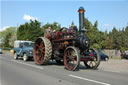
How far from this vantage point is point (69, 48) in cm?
974

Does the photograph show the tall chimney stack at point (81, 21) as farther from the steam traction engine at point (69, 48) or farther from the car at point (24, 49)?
the car at point (24, 49)

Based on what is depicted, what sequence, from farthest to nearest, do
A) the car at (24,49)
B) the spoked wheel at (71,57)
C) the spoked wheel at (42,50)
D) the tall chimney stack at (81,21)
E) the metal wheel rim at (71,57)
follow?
the car at (24,49)
the spoked wheel at (42,50)
the tall chimney stack at (81,21)
the metal wheel rim at (71,57)
the spoked wheel at (71,57)

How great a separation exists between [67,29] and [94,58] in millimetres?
2852

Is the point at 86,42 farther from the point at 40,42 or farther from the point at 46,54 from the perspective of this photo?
the point at 40,42

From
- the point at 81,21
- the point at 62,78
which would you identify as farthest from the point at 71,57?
the point at 81,21

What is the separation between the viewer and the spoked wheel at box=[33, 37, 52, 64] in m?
11.0

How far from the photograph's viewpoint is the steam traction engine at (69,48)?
383 inches

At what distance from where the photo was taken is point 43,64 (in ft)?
40.3

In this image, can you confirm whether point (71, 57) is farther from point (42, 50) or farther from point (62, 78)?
point (42, 50)

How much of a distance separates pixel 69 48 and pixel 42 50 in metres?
3.05

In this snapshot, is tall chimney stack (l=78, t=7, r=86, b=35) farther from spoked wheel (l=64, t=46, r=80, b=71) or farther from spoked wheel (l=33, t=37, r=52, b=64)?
spoked wheel (l=33, t=37, r=52, b=64)

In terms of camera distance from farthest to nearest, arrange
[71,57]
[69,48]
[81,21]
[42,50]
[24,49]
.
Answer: [24,49] < [42,50] < [81,21] < [69,48] < [71,57]

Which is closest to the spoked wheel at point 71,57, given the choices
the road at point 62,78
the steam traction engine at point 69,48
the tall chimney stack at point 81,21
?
the steam traction engine at point 69,48

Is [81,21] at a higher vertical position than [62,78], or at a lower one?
higher
